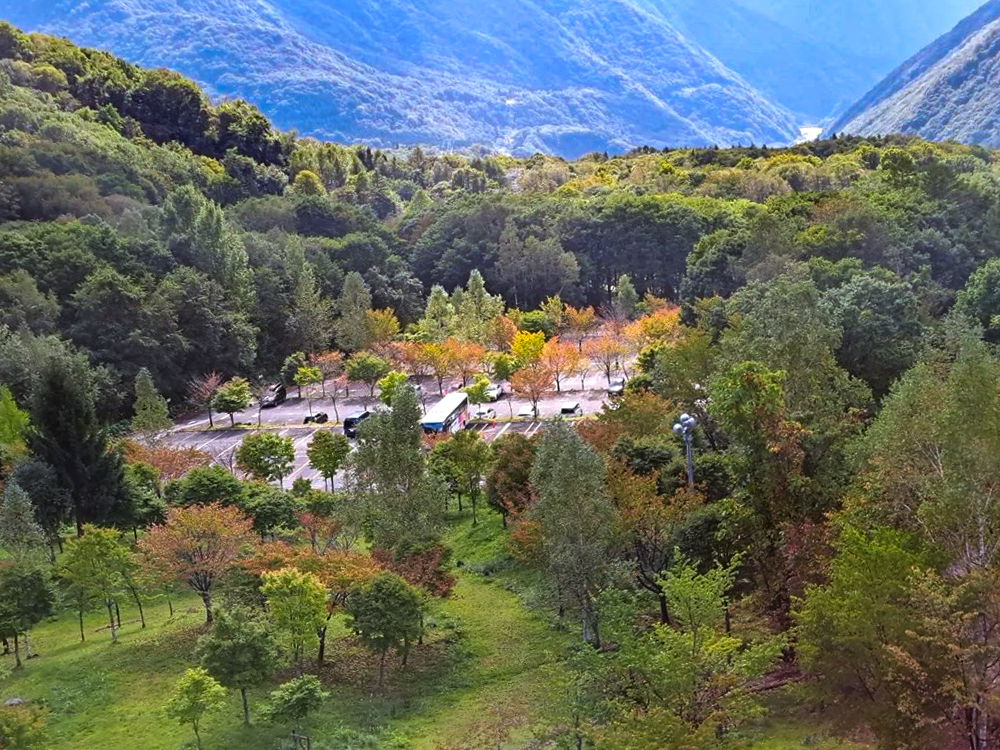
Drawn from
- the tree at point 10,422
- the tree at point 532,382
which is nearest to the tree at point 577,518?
the tree at point 10,422

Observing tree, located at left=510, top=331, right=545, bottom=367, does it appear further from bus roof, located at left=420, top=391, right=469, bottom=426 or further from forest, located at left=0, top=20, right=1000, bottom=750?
bus roof, located at left=420, top=391, right=469, bottom=426

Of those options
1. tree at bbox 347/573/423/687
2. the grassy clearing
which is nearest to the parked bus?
the grassy clearing

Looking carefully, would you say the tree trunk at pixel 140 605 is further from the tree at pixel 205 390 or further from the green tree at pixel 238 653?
the tree at pixel 205 390

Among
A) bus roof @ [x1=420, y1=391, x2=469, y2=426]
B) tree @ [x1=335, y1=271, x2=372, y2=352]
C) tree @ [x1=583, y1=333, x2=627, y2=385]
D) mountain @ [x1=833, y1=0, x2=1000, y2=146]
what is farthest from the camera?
mountain @ [x1=833, y1=0, x2=1000, y2=146]

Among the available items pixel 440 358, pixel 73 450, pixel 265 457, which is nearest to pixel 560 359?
pixel 440 358

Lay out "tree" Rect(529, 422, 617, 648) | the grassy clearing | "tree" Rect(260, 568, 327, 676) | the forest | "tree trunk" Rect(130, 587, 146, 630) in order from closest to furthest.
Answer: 1. the forest
2. the grassy clearing
3. "tree" Rect(260, 568, 327, 676)
4. "tree" Rect(529, 422, 617, 648)
5. "tree trunk" Rect(130, 587, 146, 630)

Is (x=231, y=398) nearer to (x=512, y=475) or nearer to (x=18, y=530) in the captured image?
(x=18, y=530)

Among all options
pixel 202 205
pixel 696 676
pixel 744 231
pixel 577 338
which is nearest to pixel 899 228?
pixel 744 231
